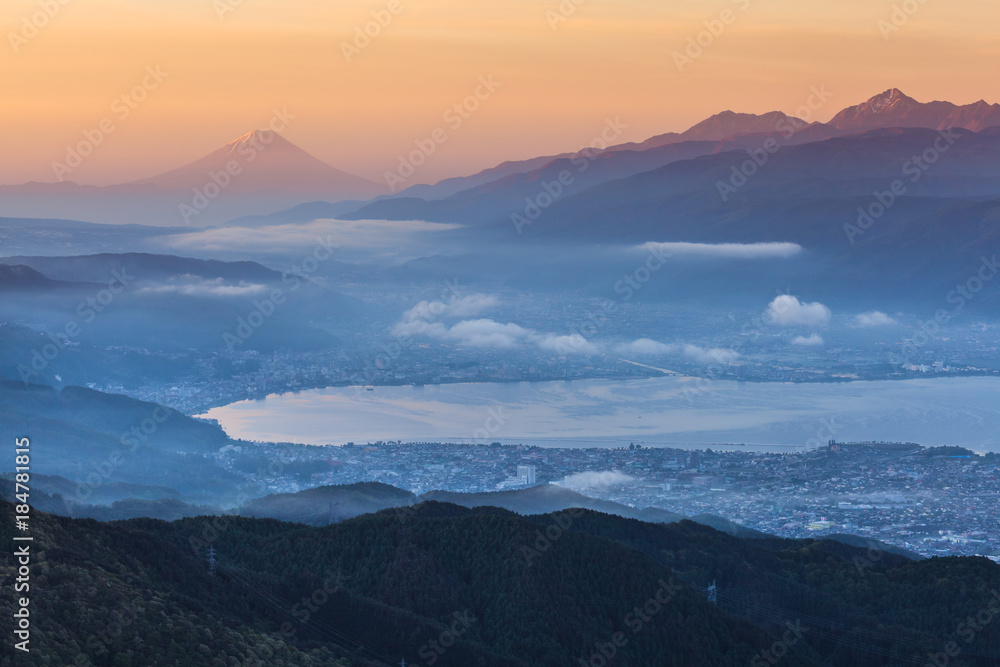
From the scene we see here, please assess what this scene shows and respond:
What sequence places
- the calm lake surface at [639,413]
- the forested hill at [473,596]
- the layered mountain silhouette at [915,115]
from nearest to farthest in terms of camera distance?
the forested hill at [473,596] < the calm lake surface at [639,413] < the layered mountain silhouette at [915,115]

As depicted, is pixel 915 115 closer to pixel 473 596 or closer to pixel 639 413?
pixel 639 413

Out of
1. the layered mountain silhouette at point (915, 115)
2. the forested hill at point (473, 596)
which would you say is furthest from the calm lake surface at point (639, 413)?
the layered mountain silhouette at point (915, 115)

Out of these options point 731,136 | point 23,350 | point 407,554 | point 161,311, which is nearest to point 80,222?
point 161,311

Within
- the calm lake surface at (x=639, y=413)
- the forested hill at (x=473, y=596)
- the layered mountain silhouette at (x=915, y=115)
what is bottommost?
the forested hill at (x=473, y=596)

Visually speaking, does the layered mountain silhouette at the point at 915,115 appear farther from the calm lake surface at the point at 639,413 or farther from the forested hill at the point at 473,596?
the forested hill at the point at 473,596

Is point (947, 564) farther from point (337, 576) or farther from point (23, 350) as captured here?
point (23, 350)

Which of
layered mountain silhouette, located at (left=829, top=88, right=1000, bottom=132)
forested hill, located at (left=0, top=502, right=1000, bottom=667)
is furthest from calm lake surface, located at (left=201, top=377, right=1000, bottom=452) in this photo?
layered mountain silhouette, located at (left=829, top=88, right=1000, bottom=132)
